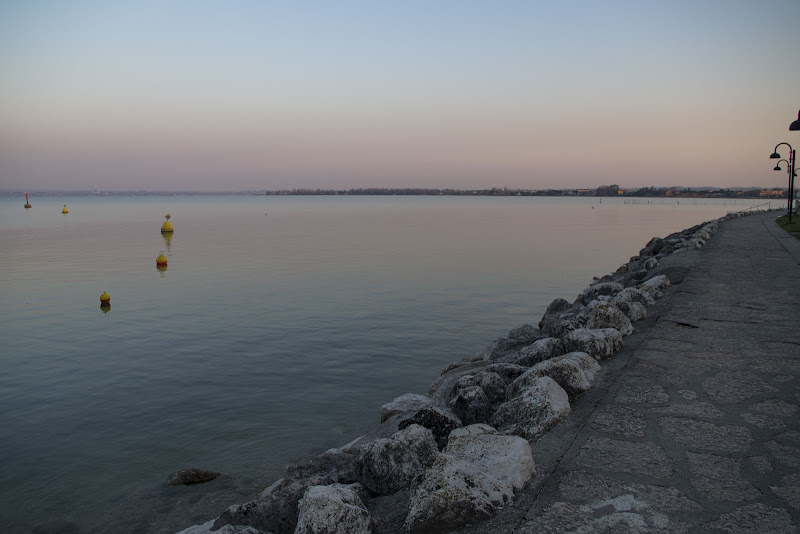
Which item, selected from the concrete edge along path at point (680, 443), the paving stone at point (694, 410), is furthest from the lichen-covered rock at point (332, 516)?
the paving stone at point (694, 410)

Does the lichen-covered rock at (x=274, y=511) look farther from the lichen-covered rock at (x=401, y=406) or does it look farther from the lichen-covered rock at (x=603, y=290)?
the lichen-covered rock at (x=603, y=290)

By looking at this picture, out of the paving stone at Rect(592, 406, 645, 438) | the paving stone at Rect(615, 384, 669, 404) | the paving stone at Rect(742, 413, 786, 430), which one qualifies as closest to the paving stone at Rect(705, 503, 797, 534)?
the paving stone at Rect(592, 406, 645, 438)

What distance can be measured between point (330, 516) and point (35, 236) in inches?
1646

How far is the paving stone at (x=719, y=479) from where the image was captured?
9.37 ft

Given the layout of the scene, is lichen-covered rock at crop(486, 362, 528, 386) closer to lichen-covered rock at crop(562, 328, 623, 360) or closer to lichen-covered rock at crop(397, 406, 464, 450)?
lichen-covered rock at crop(562, 328, 623, 360)

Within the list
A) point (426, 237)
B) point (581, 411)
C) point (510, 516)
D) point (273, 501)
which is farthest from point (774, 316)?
point (426, 237)

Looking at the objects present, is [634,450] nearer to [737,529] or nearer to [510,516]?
[737,529]

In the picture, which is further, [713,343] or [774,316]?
[774,316]

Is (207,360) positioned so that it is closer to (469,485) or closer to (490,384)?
(490,384)

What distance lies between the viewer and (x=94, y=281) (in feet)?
61.5

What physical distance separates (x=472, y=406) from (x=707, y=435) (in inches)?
63.9

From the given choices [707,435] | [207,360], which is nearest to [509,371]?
[707,435]

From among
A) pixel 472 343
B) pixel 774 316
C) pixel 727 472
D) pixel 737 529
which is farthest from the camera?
pixel 472 343

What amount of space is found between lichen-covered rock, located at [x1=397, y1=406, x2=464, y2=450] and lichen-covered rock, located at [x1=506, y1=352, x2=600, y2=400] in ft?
2.10
